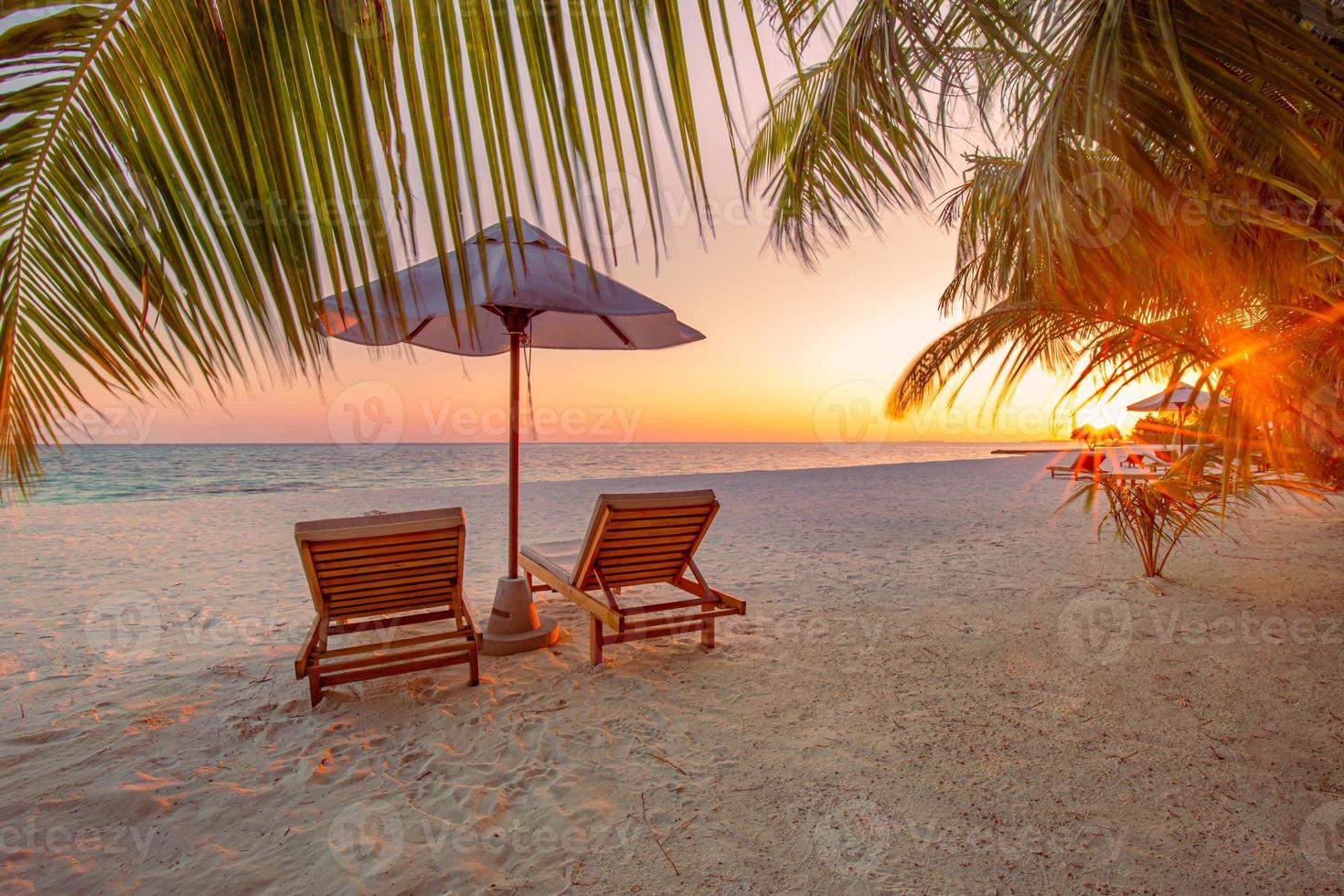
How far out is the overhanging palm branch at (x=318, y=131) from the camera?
1.73 ft

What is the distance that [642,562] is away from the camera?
3.67m

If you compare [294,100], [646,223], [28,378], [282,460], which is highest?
[294,100]

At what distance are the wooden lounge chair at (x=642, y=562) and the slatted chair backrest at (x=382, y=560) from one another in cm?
65

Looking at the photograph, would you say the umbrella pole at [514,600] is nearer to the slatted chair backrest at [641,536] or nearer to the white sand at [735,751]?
the white sand at [735,751]

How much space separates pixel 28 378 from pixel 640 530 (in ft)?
9.07

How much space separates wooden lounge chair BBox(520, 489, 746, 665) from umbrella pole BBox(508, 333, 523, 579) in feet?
1.02

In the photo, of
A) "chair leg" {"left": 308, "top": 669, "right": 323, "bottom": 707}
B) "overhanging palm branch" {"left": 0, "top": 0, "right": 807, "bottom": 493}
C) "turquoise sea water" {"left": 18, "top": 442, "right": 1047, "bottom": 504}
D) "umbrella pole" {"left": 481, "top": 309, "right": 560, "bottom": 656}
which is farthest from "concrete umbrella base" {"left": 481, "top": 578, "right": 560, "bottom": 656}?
"turquoise sea water" {"left": 18, "top": 442, "right": 1047, "bottom": 504}

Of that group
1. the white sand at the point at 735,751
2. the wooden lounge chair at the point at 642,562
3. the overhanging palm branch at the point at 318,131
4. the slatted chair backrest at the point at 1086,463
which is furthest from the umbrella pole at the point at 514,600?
the slatted chair backrest at the point at 1086,463

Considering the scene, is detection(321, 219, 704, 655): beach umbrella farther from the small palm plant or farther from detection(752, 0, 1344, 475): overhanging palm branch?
the small palm plant

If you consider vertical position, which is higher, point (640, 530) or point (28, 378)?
point (28, 378)

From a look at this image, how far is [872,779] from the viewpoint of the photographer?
92.9 inches

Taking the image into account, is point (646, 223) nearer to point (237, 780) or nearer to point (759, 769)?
point (759, 769)

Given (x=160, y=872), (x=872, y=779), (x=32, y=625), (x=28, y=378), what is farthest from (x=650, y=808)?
(x=32, y=625)

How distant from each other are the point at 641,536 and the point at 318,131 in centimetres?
307
